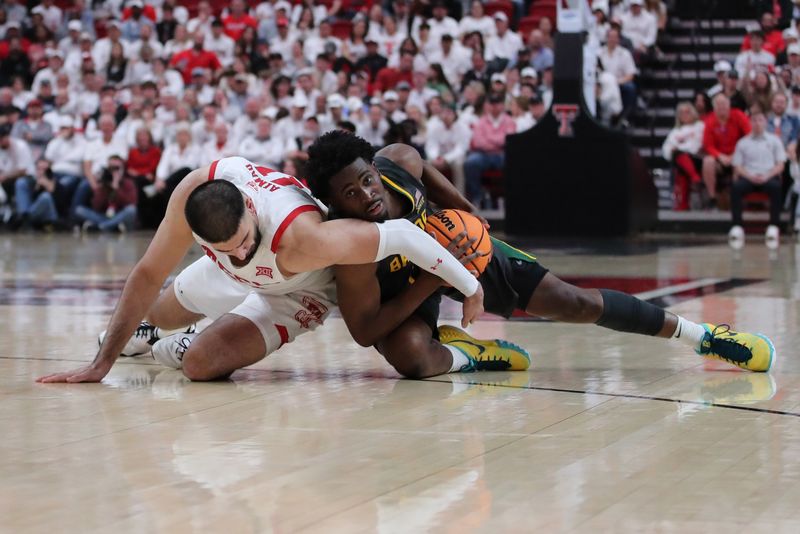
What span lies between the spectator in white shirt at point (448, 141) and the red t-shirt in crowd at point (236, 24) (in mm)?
4331

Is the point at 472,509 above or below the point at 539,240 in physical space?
above

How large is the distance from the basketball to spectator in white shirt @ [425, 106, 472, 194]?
1018 centimetres

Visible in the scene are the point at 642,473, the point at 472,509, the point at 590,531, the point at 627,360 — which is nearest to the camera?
the point at 590,531

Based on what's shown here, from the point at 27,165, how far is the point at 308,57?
383 cm

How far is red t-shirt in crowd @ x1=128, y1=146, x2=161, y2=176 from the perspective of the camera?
1616 centimetres

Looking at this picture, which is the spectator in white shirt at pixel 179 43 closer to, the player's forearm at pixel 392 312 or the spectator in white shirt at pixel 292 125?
the spectator in white shirt at pixel 292 125

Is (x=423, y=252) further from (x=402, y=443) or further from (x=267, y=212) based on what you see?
(x=402, y=443)

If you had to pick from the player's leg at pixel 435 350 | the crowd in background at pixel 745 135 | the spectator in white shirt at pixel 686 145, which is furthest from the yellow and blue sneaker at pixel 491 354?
the spectator in white shirt at pixel 686 145

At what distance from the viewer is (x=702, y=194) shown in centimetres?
1508

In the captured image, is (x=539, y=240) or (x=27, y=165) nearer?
(x=539, y=240)

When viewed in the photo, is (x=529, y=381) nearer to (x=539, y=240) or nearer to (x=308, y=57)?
(x=539, y=240)

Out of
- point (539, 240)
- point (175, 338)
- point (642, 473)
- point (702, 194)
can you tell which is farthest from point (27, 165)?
point (642, 473)

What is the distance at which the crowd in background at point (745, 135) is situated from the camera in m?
13.9

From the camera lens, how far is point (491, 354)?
5223 millimetres
